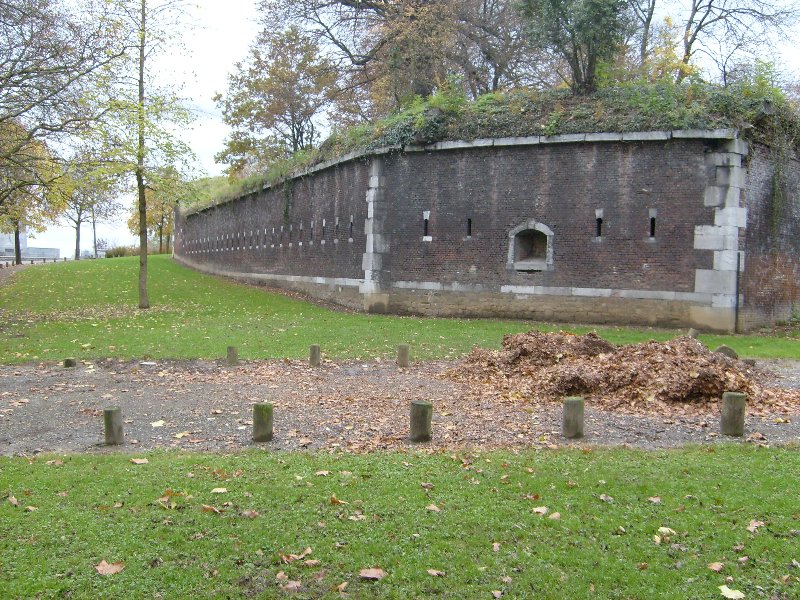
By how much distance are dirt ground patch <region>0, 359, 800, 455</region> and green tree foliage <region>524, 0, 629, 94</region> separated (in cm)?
1201

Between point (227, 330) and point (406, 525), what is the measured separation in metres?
13.0

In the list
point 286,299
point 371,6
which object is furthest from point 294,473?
point 371,6

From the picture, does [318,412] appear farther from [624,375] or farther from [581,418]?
[624,375]

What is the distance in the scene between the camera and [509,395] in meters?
9.86

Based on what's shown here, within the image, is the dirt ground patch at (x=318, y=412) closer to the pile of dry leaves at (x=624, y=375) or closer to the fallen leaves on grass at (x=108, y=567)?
the pile of dry leaves at (x=624, y=375)

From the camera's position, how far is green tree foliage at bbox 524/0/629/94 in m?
19.6

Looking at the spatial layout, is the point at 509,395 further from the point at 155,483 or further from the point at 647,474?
the point at 155,483

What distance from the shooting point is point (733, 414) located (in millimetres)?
7727

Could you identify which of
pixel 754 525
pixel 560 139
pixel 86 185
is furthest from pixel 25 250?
pixel 754 525

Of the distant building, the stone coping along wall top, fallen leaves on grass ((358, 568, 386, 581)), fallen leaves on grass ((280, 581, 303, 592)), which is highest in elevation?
the stone coping along wall top

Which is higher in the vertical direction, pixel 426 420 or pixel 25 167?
pixel 25 167

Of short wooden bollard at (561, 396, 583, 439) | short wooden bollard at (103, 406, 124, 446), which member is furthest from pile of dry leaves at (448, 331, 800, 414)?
short wooden bollard at (103, 406, 124, 446)

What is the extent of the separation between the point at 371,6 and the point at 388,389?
22062 millimetres

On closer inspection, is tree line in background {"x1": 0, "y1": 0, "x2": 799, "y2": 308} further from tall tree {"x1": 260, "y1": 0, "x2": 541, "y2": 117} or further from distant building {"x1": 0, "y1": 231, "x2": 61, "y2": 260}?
distant building {"x1": 0, "y1": 231, "x2": 61, "y2": 260}
